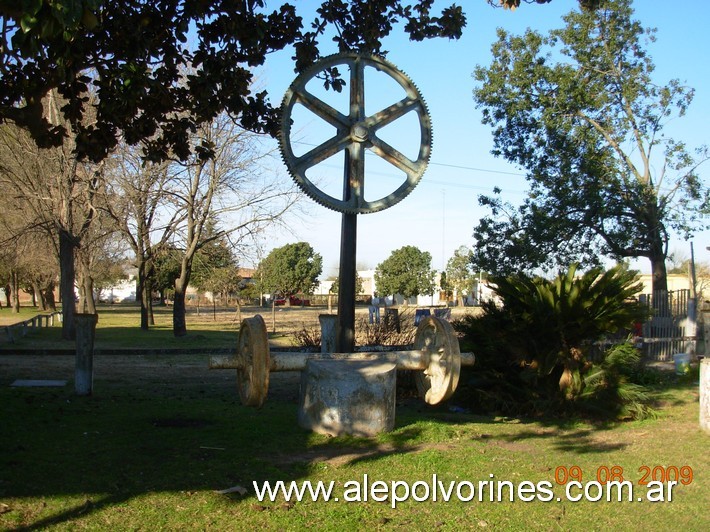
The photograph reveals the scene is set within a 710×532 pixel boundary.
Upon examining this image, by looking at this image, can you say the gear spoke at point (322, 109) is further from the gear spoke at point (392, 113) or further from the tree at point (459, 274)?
the tree at point (459, 274)

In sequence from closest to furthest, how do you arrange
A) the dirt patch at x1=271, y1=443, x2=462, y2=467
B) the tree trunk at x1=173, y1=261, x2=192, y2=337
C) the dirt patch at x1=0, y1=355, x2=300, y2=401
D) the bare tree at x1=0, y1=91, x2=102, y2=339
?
1. the dirt patch at x1=271, y1=443, x2=462, y2=467
2. the dirt patch at x1=0, y1=355, x2=300, y2=401
3. the bare tree at x1=0, y1=91, x2=102, y2=339
4. the tree trunk at x1=173, y1=261, x2=192, y2=337

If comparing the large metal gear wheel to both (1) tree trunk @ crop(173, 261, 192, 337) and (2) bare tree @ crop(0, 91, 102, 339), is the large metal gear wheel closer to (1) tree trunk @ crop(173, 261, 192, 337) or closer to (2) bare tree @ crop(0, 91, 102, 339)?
(2) bare tree @ crop(0, 91, 102, 339)

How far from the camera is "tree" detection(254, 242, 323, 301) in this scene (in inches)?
3383

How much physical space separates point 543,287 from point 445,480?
4503 mm

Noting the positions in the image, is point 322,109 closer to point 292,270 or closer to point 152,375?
point 152,375

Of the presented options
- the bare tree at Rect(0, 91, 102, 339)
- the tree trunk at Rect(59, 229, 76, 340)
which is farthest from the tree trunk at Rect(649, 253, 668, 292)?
the tree trunk at Rect(59, 229, 76, 340)

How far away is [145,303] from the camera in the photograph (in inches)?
1213

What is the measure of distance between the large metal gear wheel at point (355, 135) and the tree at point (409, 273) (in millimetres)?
75141

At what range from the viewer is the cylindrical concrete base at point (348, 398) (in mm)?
7535

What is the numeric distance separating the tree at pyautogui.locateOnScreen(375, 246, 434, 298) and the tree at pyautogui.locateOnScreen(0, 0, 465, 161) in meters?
75.0

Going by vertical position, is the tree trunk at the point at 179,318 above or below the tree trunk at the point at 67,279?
below

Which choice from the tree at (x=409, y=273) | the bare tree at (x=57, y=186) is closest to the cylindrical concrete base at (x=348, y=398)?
the bare tree at (x=57, y=186)

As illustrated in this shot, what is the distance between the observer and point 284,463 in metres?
6.48

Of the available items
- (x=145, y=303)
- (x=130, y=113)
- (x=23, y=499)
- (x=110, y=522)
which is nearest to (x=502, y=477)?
(x=110, y=522)
